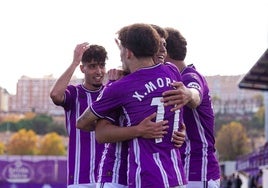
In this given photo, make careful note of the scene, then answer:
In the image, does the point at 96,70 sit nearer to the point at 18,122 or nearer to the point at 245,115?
the point at 18,122

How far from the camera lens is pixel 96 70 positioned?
748 centimetres

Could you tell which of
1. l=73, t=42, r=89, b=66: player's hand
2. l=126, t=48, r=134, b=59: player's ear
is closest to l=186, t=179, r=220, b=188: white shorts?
l=73, t=42, r=89, b=66: player's hand

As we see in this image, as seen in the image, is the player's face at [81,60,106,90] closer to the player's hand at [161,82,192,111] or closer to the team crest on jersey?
the team crest on jersey

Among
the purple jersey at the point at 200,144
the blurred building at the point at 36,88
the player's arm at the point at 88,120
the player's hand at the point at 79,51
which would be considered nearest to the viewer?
the player's arm at the point at 88,120

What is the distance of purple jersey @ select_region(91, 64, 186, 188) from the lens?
534 cm

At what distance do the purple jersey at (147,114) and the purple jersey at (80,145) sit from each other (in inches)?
76.4

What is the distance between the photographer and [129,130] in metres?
5.42

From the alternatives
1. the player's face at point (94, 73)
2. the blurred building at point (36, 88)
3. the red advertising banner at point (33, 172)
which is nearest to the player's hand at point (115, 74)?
the player's face at point (94, 73)

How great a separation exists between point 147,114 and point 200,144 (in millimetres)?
1461

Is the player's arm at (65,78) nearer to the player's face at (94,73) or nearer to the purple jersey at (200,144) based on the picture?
the player's face at (94,73)

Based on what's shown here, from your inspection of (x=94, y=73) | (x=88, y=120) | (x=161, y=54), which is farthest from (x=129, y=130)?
(x=94, y=73)

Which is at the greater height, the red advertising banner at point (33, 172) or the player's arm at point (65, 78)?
the player's arm at point (65, 78)

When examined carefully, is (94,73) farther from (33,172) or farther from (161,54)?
(33,172)

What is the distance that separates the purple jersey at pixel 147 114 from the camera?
17.5ft
